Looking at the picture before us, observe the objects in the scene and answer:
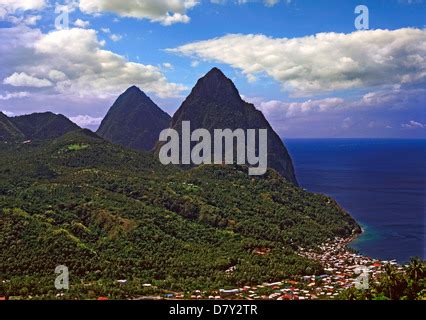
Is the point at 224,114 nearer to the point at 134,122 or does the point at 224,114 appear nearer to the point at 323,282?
the point at 134,122

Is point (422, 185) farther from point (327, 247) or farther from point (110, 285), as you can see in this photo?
point (110, 285)

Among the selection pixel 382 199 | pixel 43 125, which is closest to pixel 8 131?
pixel 43 125

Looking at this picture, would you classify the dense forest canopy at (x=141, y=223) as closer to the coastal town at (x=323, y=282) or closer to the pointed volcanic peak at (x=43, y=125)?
the coastal town at (x=323, y=282)

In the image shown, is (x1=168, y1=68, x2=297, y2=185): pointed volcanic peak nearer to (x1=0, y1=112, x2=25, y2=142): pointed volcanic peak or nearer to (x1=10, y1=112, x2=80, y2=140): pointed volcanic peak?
(x1=10, y1=112, x2=80, y2=140): pointed volcanic peak

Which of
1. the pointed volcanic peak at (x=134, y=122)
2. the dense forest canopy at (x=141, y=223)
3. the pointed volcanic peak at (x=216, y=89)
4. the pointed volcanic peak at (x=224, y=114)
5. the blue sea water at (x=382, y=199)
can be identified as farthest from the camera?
the pointed volcanic peak at (x=134, y=122)

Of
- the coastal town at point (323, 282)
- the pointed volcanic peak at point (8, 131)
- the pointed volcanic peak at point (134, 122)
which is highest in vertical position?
the pointed volcanic peak at point (134, 122)

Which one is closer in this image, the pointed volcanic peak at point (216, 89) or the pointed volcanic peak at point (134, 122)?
the pointed volcanic peak at point (216, 89)

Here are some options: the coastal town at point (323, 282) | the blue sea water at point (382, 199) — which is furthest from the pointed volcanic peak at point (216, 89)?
the coastal town at point (323, 282)
